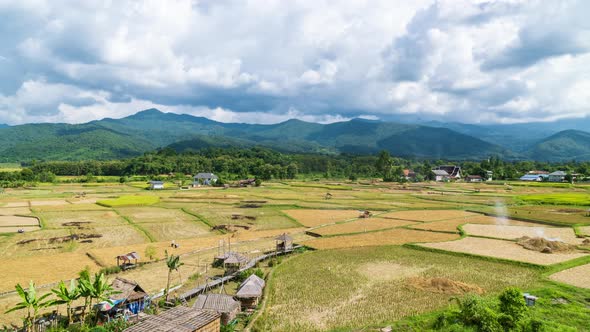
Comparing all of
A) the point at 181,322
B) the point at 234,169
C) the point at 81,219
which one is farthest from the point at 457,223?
the point at 234,169

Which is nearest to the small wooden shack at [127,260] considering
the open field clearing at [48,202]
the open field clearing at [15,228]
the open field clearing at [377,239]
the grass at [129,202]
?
the open field clearing at [377,239]

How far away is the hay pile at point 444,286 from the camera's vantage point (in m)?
22.2

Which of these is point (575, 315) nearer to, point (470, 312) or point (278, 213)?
point (470, 312)

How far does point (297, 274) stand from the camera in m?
27.1

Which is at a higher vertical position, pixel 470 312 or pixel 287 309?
pixel 470 312

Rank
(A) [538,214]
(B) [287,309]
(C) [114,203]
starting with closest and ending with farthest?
(B) [287,309] < (A) [538,214] < (C) [114,203]

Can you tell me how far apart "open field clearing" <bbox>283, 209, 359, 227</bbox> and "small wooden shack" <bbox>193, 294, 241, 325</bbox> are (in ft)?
91.1

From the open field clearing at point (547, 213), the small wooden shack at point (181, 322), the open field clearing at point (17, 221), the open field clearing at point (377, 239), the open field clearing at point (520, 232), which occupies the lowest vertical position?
the open field clearing at point (377, 239)

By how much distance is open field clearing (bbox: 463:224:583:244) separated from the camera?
37.6m

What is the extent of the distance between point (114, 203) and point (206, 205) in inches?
596

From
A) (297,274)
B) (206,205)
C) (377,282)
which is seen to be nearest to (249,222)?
(206,205)

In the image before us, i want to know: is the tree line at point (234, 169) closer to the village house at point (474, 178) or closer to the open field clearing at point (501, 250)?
the village house at point (474, 178)

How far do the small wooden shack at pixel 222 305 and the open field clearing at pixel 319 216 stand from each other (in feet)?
91.1

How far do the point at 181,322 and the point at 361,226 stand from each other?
110 feet
